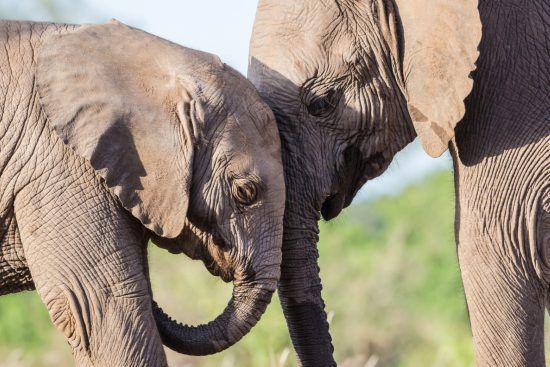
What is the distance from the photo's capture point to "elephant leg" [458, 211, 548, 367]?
19.3 feet

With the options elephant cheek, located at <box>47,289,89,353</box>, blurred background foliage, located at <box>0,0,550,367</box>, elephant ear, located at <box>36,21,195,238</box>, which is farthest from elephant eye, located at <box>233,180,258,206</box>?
blurred background foliage, located at <box>0,0,550,367</box>

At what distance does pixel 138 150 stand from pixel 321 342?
1193mm

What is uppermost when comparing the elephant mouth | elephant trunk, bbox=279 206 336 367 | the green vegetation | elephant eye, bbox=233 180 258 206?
elephant eye, bbox=233 180 258 206

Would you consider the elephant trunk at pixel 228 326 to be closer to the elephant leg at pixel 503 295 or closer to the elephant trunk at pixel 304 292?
the elephant trunk at pixel 304 292

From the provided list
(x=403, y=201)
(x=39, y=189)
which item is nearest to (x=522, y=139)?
(x=39, y=189)

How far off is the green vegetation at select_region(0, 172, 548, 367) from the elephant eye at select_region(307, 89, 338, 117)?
3066 millimetres

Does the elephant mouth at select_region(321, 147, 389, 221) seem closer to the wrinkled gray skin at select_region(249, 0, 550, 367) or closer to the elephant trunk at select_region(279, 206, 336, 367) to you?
the wrinkled gray skin at select_region(249, 0, 550, 367)

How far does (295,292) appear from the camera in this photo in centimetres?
593

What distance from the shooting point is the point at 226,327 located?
5672 millimetres

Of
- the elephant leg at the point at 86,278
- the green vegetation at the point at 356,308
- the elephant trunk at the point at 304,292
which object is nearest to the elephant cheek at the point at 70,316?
the elephant leg at the point at 86,278

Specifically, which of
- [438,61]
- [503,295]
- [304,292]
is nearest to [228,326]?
[304,292]

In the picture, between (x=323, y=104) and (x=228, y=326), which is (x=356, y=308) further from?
(x=228, y=326)

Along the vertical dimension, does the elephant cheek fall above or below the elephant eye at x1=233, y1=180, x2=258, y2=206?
below

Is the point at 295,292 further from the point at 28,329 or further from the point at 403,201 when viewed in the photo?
the point at 403,201
